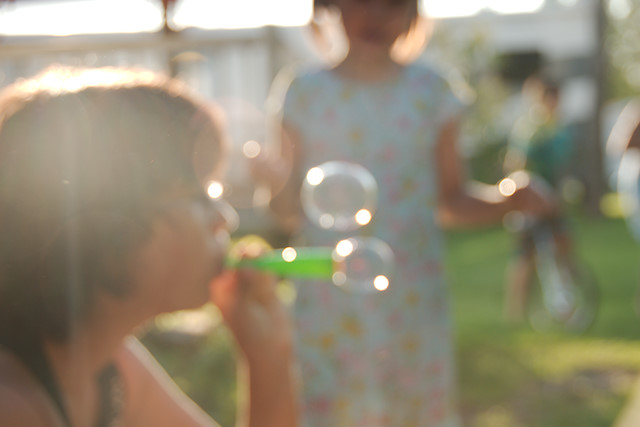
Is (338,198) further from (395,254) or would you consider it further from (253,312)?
(253,312)

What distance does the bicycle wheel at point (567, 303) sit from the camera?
551 centimetres

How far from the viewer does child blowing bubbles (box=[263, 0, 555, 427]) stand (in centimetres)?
195

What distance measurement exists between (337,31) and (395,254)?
0.51 meters

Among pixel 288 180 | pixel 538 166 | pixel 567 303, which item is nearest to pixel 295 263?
pixel 288 180

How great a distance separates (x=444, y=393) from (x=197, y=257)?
0.99m

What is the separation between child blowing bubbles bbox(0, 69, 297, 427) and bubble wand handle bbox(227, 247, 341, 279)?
3 centimetres

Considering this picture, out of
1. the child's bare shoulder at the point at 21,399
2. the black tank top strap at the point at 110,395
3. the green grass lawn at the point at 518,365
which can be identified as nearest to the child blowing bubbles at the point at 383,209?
the black tank top strap at the point at 110,395

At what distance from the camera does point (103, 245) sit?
3.64 ft

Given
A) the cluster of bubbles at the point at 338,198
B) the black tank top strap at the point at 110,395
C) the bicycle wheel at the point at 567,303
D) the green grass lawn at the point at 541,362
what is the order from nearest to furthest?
the black tank top strap at the point at 110,395 → the cluster of bubbles at the point at 338,198 → the green grass lawn at the point at 541,362 → the bicycle wheel at the point at 567,303

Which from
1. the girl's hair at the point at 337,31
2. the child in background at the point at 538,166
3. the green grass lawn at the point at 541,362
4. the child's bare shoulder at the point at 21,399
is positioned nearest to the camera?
the child's bare shoulder at the point at 21,399

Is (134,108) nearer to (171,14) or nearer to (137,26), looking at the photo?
(171,14)

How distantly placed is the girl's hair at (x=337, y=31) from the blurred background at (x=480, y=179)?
0.13 ft

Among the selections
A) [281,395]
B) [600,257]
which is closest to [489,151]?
[600,257]

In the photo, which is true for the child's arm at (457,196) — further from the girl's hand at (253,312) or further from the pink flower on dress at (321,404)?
the girl's hand at (253,312)
